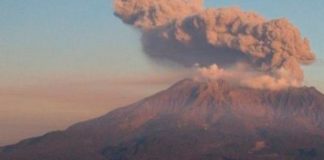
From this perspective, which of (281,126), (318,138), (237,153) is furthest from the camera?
(281,126)

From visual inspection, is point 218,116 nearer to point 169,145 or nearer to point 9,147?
point 169,145

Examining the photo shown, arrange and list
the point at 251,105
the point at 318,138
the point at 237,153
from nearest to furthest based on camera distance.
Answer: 1. the point at 237,153
2. the point at 318,138
3. the point at 251,105

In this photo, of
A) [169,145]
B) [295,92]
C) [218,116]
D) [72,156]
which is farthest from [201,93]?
[72,156]

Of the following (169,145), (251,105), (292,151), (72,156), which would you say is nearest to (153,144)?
(169,145)

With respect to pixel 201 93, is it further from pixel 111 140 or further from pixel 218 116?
pixel 111 140

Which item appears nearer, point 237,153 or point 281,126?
point 237,153

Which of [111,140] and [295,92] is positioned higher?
[295,92]
